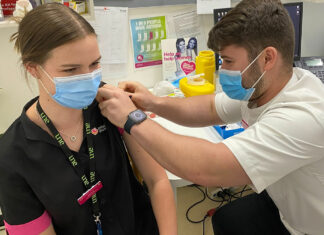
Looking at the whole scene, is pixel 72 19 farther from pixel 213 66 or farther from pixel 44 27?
pixel 213 66

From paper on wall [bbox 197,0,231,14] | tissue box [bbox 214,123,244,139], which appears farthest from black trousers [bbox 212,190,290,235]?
paper on wall [bbox 197,0,231,14]

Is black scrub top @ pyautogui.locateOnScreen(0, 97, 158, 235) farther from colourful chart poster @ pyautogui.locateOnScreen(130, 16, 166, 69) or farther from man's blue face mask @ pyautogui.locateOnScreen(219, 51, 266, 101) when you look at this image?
colourful chart poster @ pyautogui.locateOnScreen(130, 16, 166, 69)

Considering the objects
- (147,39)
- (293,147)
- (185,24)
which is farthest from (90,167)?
(185,24)

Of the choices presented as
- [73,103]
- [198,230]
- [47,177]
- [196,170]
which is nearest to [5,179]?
[47,177]

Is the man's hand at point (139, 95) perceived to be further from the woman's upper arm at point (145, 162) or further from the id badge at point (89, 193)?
the id badge at point (89, 193)

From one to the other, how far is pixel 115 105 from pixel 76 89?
15 centimetres

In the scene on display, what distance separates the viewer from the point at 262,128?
0.94 metres

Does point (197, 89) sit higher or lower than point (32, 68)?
lower

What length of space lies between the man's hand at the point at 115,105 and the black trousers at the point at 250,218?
2.65ft

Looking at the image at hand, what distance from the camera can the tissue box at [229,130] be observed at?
55.3 inches

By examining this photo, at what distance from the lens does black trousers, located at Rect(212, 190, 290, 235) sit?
1.34 metres

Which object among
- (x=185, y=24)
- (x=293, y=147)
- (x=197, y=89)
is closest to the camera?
(x=293, y=147)

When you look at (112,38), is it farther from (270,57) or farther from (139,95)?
(270,57)

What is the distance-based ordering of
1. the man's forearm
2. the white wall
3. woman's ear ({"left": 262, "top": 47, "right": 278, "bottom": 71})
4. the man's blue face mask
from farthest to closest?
1. the white wall
2. the man's forearm
3. the man's blue face mask
4. woman's ear ({"left": 262, "top": 47, "right": 278, "bottom": 71})
